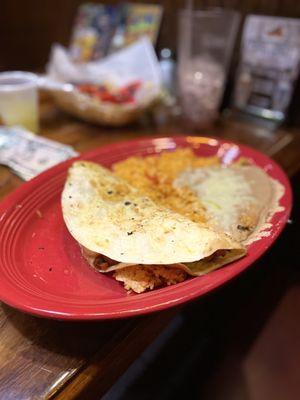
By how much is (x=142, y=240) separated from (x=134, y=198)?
0.18m

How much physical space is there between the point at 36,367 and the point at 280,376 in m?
0.77

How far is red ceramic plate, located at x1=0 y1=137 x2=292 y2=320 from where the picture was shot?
22.9 inches

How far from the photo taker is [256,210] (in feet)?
2.66

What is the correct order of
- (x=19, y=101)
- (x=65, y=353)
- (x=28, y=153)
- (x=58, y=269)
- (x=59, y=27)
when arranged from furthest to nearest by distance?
(x=59, y=27)
(x=19, y=101)
(x=28, y=153)
(x=58, y=269)
(x=65, y=353)

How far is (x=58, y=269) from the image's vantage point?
715 millimetres

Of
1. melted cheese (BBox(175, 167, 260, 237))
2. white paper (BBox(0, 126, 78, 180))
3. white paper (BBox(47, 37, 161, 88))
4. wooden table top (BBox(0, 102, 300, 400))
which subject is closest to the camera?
wooden table top (BBox(0, 102, 300, 400))

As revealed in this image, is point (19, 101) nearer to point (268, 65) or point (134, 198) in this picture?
point (134, 198)

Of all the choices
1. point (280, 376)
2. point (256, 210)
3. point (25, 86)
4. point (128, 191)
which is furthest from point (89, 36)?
point (280, 376)

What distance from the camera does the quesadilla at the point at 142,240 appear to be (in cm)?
65

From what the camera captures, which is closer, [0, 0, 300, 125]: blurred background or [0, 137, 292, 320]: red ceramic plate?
[0, 137, 292, 320]: red ceramic plate

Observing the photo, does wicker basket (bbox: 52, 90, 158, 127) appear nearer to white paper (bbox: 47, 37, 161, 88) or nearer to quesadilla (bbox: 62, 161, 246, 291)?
white paper (bbox: 47, 37, 161, 88)

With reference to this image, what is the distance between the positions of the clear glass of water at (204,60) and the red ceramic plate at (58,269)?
0.44 meters

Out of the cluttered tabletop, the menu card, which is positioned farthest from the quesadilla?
the menu card

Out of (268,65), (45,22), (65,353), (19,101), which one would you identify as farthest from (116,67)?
(65,353)
